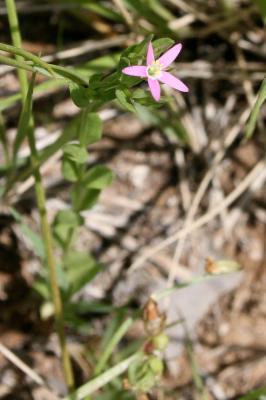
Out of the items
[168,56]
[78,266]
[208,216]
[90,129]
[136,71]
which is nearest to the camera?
[136,71]

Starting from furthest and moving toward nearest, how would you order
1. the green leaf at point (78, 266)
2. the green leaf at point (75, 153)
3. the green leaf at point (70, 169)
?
the green leaf at point (78, 266)
the green leaf at point (70, 169)
the green leaf at point (75, 153)

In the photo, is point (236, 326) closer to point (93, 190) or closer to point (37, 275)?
point (37, 275)

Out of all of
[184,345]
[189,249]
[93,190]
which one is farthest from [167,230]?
[93,190]

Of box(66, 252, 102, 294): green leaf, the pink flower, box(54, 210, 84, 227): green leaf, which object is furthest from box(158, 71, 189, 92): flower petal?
box(66, 252, 102, 294): green leaf

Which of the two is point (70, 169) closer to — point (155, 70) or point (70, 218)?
point (70, 218)

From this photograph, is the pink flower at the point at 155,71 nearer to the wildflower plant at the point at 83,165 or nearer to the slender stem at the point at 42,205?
the wildflower plant at the point at 83,165

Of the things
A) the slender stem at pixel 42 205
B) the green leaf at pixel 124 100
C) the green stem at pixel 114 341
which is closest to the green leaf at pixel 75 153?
the slender stem at pixel 42 205

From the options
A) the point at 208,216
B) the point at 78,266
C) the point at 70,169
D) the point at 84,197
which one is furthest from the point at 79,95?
the point at 208,216
